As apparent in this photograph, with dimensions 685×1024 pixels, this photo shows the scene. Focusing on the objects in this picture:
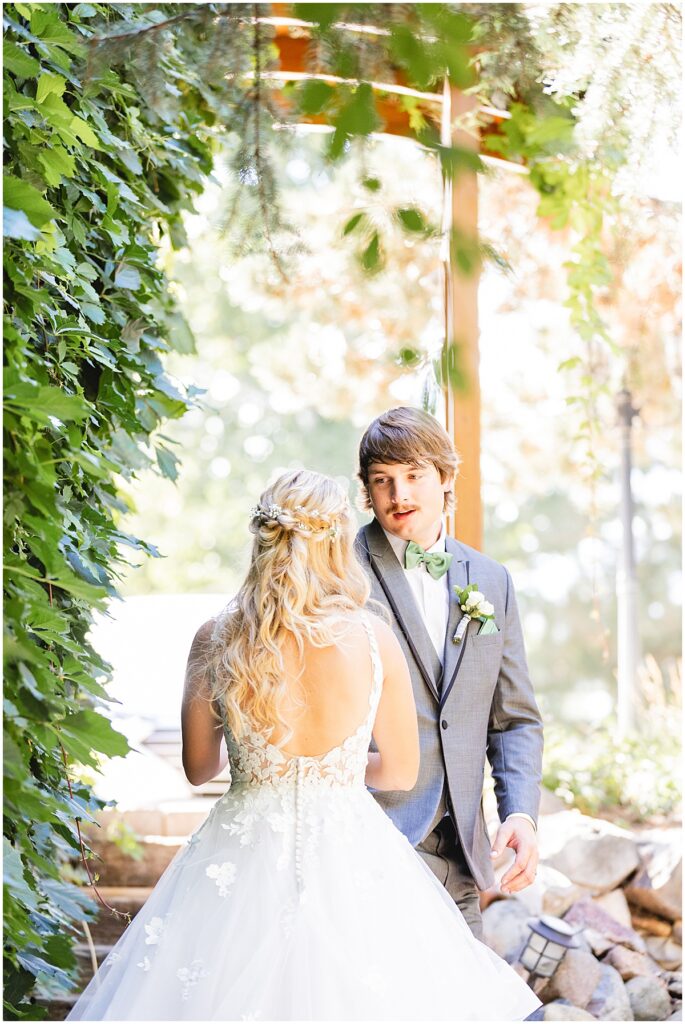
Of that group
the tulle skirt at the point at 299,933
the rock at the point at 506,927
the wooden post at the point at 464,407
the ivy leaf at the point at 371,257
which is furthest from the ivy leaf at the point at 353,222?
the rock at the point at 506,927

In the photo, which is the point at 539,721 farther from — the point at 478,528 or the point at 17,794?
the point at 17,794

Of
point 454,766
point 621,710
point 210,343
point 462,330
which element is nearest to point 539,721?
point 454,766

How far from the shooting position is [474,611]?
289 centimetres

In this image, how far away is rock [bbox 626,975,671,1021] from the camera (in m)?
3.87

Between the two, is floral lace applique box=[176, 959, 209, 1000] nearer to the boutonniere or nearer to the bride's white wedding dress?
the bride's white wedding dress

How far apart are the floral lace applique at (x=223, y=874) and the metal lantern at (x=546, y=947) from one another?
1.93 m

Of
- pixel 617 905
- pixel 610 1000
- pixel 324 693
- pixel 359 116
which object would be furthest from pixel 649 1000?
pixel 359 116

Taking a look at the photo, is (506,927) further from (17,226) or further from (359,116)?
(359,116)

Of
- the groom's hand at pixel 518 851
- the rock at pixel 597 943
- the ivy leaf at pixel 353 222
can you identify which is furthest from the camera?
the rock at pixel 597 943

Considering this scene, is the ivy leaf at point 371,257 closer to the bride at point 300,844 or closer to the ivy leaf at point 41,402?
the ivy leaf at point 41,402

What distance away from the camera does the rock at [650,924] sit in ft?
15.1

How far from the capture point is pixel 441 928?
2.38m

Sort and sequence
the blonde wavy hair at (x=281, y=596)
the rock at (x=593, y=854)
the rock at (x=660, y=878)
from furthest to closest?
the rock at (x=593, y=854) < the rock at (x=660, y=878) < the blonde wavy hair at (x=281, y=596)

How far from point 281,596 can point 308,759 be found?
37 centimetres
